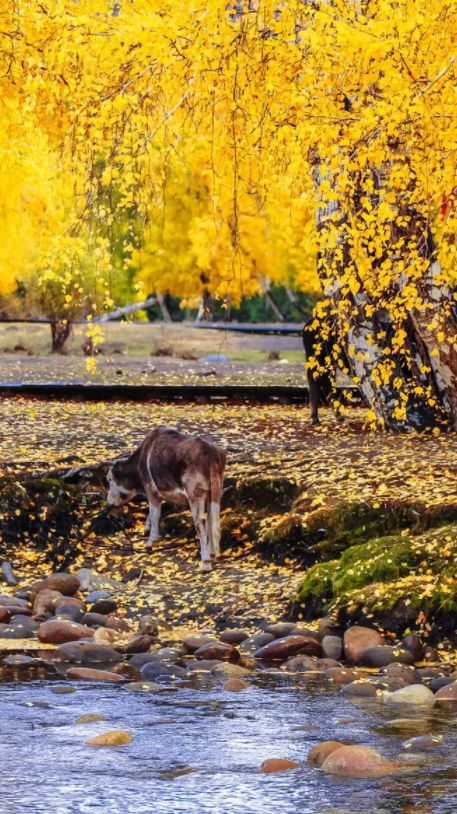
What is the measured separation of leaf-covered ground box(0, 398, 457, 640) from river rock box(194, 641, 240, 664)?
3.19 ft

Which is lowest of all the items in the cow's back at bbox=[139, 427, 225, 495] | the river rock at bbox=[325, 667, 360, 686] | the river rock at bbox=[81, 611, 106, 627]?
the river rock at bbox=[325, 667, 360, 686]

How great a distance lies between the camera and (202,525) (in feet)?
43.2

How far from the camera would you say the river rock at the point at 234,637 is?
37.3 feet

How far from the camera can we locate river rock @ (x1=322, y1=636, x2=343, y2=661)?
10.8 meters

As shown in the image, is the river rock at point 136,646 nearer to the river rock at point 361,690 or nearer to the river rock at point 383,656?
the river rock at point 383,656

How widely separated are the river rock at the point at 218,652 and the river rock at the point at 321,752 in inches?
101

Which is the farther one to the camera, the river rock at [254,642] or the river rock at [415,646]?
the river rock at [254,642]

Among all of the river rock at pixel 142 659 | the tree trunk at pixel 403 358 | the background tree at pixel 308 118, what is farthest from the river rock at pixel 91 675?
the tree trunk at pixel 403 358

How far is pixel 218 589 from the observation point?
12.6 meters

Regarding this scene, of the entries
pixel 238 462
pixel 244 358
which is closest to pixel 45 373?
pixel 244 358

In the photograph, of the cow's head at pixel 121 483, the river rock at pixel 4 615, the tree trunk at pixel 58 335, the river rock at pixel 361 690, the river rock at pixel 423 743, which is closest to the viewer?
the river rock at pixel 423 743

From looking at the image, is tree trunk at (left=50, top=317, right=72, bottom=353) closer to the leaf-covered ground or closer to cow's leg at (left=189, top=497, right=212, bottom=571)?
the leaf-covered ground

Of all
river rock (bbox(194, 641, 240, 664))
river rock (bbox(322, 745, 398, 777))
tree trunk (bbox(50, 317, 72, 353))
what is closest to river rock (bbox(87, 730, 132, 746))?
river rock (bbox(322, 745, 398, 777))

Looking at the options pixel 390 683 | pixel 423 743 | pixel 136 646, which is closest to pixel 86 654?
pixel 136 646
